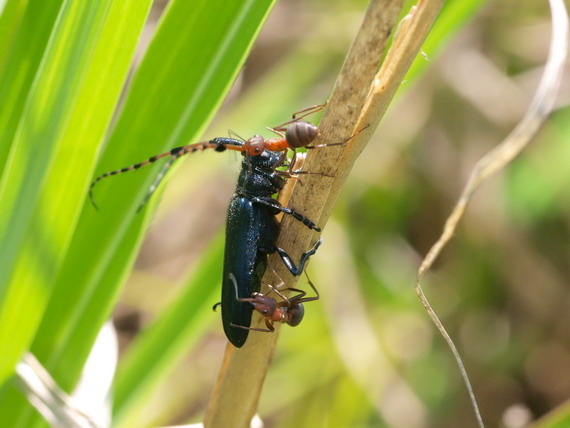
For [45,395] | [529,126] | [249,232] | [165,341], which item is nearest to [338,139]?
[529,126]

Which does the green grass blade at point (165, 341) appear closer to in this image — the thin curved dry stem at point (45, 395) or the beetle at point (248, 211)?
the beetle at point (248, 211)

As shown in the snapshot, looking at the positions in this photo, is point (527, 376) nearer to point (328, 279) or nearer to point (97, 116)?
point (328, 279)

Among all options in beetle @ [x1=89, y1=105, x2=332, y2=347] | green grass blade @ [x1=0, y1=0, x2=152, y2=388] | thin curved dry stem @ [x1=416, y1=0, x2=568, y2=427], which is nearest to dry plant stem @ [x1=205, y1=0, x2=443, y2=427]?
beetle @ [x1=89, y1=105, x2=332, y2=347]

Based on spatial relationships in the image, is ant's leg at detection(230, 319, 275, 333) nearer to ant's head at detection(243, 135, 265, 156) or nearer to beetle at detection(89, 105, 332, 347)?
beetle at detection(89, 105, 332, 347)

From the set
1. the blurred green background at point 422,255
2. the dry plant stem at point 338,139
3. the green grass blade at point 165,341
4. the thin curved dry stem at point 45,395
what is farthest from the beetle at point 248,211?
the blurred green background at point 422,255

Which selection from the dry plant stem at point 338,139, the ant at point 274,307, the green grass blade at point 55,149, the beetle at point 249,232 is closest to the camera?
the dry plant stem at point 338,139

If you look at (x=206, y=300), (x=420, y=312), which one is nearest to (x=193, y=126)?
(x=206, y=300)
